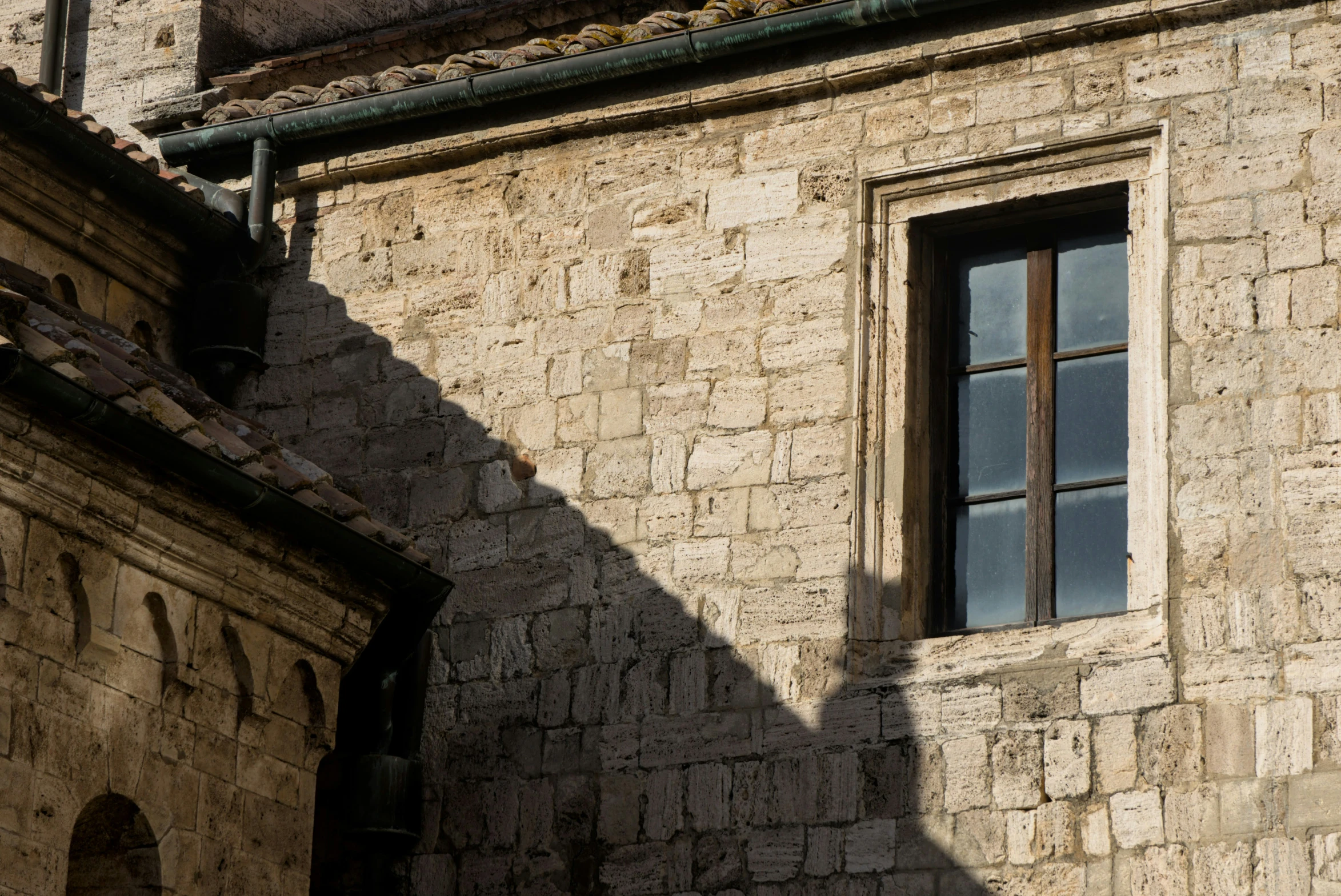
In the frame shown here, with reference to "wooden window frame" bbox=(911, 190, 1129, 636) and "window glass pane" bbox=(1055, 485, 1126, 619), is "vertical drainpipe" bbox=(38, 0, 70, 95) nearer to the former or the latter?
"wooden window frame" bbox=(911, 190, 1129, 636)

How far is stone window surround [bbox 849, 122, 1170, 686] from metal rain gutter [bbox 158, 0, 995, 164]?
1.96ft

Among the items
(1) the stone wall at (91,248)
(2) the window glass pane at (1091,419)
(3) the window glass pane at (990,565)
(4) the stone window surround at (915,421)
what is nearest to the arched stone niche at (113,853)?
(4) the stone window surround at (915,421)

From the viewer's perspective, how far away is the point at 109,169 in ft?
30.0

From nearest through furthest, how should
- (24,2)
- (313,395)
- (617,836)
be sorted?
(617,836)
(313,395)
(24,2)

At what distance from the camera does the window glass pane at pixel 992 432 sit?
27.9 ft

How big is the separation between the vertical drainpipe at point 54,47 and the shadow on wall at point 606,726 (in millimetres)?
2667

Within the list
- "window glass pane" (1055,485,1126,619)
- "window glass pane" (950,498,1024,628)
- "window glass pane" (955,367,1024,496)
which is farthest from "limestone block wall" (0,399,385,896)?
"window glass pane" (1055,485,1126,619)

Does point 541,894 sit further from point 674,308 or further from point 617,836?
point 674,308

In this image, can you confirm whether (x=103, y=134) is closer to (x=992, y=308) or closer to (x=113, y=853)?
(x=113, y=853)

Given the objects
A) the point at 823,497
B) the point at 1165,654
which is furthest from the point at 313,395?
the point at 1165,654

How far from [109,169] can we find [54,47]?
2.25m

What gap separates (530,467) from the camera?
29.6 ft

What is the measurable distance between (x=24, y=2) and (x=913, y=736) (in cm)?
601

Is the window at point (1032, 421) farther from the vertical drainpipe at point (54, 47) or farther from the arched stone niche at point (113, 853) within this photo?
the vertical drainpipe at point (54, 47)
